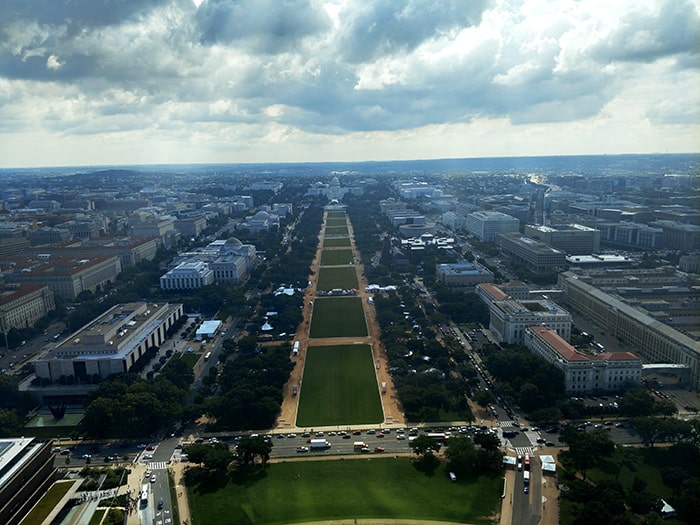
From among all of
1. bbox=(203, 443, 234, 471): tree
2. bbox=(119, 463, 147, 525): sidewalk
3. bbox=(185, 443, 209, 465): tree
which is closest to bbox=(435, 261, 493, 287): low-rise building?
bbox=(203, 443, 234, 471): tree

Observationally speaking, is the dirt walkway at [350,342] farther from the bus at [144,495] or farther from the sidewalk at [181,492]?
the bus at [144,495]

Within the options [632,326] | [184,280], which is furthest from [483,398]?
[184,280]

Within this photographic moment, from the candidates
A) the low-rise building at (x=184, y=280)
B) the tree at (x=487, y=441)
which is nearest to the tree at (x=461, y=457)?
the tree at (x=487, y=441)

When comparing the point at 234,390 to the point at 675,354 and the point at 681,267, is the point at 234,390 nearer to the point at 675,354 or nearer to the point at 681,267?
the point at 675,354

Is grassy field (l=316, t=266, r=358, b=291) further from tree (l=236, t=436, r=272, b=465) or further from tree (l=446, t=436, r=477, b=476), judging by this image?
tree (l=446, t=436, r=477, b=476)

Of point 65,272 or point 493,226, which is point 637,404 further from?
point 493,226

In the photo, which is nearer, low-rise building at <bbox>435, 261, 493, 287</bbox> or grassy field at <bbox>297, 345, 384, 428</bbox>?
grassy field at <bbox>297, 345, 384, 428</bbox>

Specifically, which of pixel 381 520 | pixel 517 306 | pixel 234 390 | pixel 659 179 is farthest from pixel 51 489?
pixel 659 179
